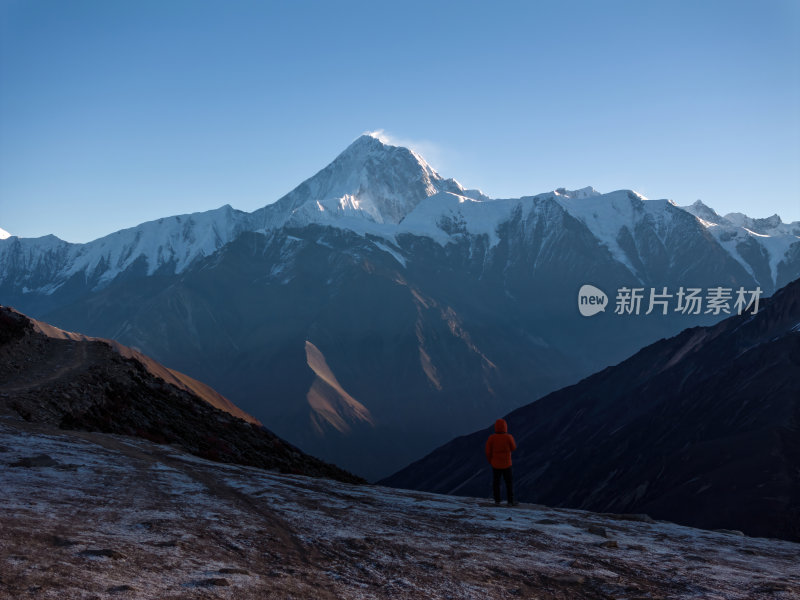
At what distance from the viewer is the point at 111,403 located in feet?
110

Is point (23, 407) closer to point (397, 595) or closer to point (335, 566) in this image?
point (335, 566)

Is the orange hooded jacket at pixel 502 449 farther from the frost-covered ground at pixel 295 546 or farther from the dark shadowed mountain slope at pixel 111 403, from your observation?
the dark shadowed mountain slope at pixel 111 403

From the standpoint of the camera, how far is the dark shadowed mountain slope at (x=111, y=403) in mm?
29562

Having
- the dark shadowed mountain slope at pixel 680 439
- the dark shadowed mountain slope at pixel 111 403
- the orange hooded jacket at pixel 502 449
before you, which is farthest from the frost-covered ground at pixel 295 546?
the dark shadowed mountain slope at pixel 680 439

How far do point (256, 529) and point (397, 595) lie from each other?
14.0 feet

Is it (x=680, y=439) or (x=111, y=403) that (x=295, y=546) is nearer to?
(x=111, y=403)

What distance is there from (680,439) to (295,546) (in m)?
109

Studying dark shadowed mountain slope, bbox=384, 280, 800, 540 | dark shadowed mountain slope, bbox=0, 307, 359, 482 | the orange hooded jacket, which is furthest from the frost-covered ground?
dark shadowed mountain slope, bbox=384, 280, 800, 540

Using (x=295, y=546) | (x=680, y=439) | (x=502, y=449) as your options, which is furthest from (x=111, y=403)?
(x=680, y=439)

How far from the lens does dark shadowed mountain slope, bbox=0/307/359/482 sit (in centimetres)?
2956

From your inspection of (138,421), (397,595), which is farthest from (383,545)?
(138,421)

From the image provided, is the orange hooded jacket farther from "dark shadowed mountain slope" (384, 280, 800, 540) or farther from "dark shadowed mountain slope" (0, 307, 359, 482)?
"dark shadowed mountain slope" (384, 280, 800, 540)

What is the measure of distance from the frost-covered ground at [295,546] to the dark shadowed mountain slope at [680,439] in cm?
5177

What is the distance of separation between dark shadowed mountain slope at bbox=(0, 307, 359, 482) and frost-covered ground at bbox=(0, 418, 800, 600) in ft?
28.7
